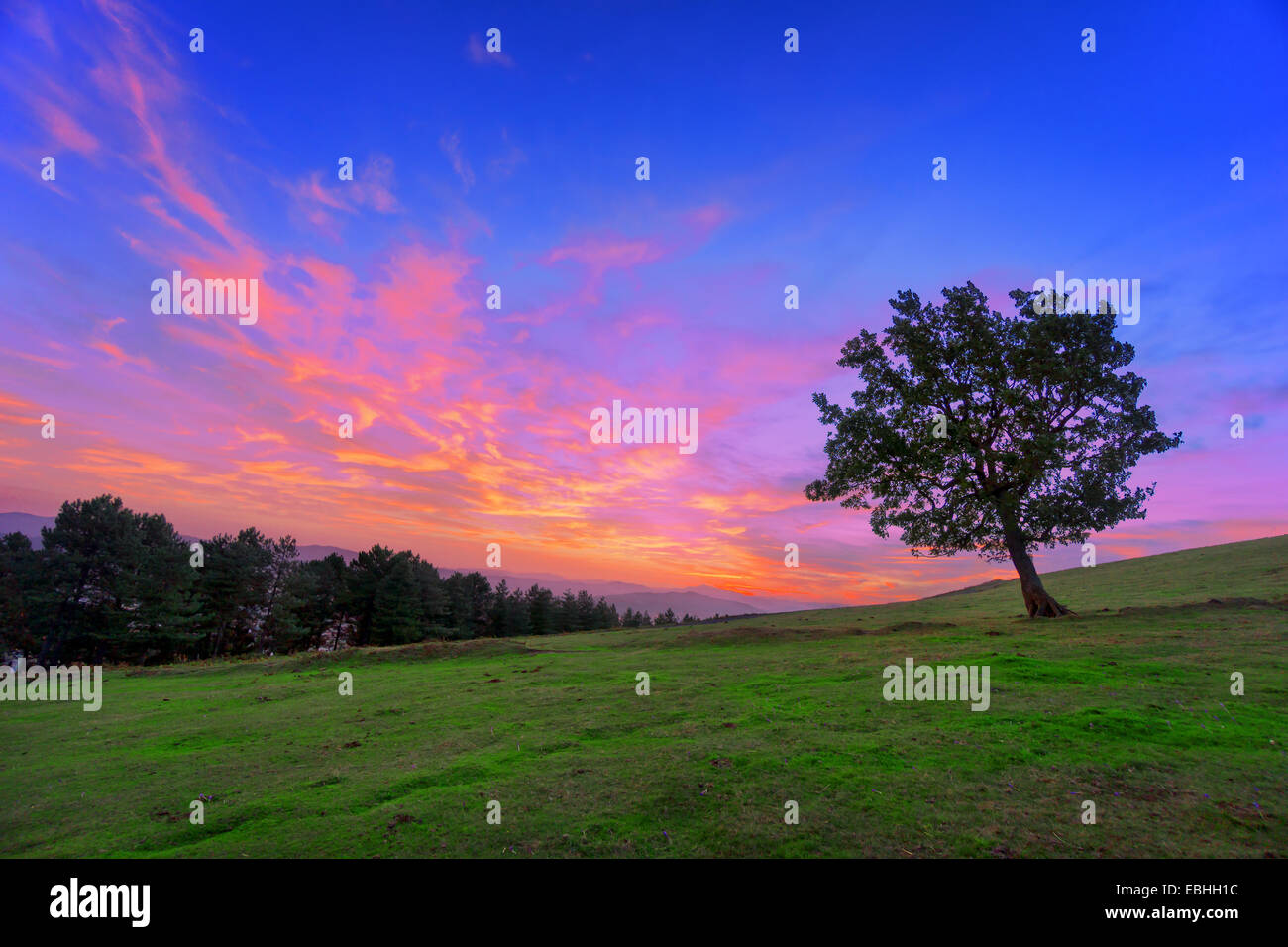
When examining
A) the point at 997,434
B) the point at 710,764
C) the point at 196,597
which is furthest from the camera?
the point at 196,597

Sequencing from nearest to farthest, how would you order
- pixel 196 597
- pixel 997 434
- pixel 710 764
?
pixel 710 764, pixel 997 434, pixel 196 597

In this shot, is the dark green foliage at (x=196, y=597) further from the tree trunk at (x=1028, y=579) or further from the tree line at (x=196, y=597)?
the tree trunk at (x=1028, y=579)

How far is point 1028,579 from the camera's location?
105 ft

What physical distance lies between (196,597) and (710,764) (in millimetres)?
70649

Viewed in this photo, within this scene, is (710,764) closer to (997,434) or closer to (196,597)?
(997,434)

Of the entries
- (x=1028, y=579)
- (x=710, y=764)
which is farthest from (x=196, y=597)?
(x=1028, y=579)

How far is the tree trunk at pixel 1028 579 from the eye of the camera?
3108 cm

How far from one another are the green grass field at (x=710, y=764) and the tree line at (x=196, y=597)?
42903 mm

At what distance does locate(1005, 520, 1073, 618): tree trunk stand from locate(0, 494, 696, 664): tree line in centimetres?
6594

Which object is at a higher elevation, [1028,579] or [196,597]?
[1028,579]

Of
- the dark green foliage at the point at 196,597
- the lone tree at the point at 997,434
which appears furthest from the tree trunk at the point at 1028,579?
the dark green foliage at the point at 196,597

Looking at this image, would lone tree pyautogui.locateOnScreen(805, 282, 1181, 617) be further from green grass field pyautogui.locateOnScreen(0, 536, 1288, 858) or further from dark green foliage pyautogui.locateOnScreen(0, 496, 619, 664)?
dark green foliage pyautogui.locateOnScreen(0, 496, 619, 664)
